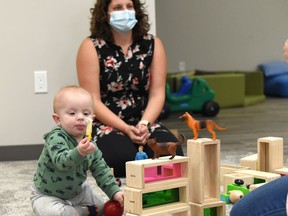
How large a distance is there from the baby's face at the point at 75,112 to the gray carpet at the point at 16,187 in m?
0.41

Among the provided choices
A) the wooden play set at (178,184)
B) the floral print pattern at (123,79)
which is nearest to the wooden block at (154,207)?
the wooden play set at (178,184)

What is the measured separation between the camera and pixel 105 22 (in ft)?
9.44

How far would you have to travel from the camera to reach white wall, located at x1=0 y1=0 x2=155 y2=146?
3.14 metres

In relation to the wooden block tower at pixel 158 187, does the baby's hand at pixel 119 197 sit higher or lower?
lower

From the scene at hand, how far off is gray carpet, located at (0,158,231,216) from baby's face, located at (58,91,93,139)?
0.41 m

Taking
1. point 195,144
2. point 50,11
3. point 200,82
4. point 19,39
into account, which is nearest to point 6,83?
point 19,39

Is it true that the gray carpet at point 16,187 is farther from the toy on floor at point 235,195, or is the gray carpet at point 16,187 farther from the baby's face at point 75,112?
the baby's face at point 75,112

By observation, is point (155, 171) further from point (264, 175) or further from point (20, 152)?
point (20, 152)

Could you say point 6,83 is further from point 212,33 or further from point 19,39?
point 212,33

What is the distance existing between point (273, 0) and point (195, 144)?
5.45m

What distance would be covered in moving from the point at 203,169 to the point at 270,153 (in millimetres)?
429

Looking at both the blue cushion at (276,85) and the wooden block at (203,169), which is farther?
the blue cushion at (276,85)

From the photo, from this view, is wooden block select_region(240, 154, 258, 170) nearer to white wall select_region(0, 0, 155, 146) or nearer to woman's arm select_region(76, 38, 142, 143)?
woman's arm select_region(76, 38, 142, 143)

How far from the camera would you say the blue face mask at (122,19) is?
2809mm
